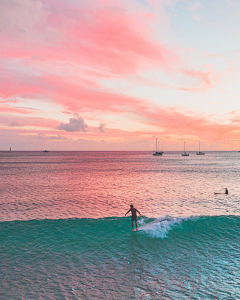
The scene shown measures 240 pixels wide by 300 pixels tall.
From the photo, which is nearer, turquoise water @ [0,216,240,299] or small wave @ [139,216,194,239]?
turquoise water @ [0,216,240,299]

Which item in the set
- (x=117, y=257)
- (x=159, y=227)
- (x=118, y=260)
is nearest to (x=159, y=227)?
(x=159, y=227)

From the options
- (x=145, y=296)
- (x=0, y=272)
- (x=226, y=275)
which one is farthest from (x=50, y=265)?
(x=226, y=275)

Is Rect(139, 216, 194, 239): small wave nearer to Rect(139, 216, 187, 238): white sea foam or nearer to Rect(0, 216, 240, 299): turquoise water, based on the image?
Rect(139, 216, 187, 238): white sea foam

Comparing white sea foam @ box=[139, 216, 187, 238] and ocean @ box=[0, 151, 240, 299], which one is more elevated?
white sea foam @ box=[139, 216, 187, 238]

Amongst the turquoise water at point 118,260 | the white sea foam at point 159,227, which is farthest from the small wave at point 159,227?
the turquoise water at point 118,260

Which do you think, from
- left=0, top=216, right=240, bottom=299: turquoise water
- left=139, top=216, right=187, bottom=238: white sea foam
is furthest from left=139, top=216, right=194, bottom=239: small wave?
left=0, top=216, right=240, bottom=299: turquoise water

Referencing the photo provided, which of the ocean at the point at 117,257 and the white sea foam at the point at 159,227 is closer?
the ocean at the point at 117,257

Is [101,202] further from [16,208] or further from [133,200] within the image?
[16,208]

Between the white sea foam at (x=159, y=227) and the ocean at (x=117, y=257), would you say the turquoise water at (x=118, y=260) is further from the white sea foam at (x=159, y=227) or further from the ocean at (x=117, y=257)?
the white sea foam at (x=159, y=227)

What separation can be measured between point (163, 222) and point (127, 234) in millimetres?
4458

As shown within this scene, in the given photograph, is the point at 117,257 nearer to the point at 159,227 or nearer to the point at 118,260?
the point at 118,260

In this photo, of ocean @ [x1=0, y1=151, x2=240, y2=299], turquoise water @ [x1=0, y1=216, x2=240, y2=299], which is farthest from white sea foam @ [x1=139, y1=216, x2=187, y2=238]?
turquoise water @ [x1=0, y1=216, x2=240, y2=299]

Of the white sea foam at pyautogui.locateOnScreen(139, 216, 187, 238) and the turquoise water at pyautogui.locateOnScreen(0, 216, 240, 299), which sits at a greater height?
the white sea foam at pyautogui.locateOnScreen(139, 216, 187, 238)

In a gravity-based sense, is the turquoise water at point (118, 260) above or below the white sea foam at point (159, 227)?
below
